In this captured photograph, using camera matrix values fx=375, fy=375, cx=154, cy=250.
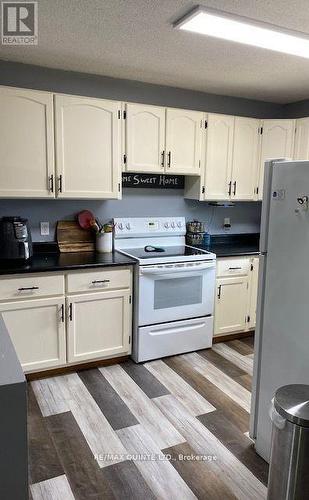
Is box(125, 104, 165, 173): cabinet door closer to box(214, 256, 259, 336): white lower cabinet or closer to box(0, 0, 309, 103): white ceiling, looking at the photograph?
box(0, 0, 309, 103): white ceiling

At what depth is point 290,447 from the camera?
1591 millimetres

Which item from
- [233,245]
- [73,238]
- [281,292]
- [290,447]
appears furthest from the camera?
[233,245]

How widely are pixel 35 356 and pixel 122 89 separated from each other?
7.84 ft

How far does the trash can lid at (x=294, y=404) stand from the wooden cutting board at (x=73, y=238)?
7.11 ft

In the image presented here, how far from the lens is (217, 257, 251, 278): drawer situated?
11.5ft

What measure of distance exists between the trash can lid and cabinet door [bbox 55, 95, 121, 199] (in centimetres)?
208

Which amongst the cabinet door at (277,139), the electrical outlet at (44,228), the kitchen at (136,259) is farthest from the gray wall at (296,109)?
the electrical outlet at (44,228)

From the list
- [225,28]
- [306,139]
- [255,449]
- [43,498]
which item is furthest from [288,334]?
[306,139]

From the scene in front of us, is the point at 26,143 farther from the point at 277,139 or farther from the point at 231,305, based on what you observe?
the point at 277,139

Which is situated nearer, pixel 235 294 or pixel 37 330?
pixel 37 330

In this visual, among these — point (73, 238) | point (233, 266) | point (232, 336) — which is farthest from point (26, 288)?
point (232, 336)

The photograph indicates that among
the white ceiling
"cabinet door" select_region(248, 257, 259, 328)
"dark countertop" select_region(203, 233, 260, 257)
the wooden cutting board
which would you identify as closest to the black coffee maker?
the wooden cutting board

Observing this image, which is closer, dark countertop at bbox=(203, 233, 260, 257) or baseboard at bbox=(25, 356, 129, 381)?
baseboard at bbox=(25, 356, 129, 381)

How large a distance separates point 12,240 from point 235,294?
209 cm
